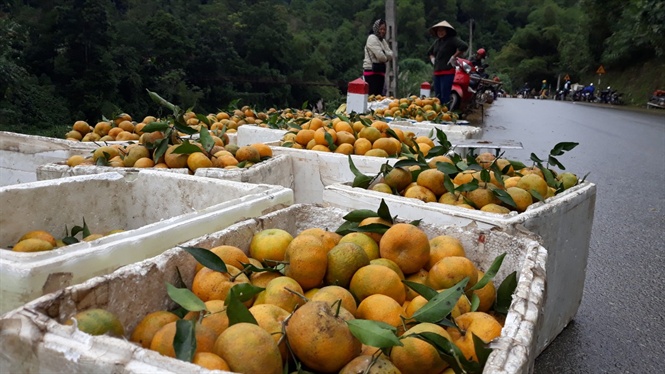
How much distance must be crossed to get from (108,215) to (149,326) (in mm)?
1377

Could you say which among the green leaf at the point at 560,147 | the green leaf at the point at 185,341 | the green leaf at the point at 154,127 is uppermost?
the green leaf at the point at 154,127

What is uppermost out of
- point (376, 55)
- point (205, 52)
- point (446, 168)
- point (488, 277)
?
point (205, 52)

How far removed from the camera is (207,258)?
156cm

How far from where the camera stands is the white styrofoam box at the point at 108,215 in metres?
1.47

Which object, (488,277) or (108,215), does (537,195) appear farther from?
(108,215)

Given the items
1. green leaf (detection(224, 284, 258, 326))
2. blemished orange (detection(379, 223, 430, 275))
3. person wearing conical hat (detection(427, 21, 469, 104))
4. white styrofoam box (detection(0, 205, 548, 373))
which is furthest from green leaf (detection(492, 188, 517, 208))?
person wearing conical hat (detection(427, 21, 469, 104))

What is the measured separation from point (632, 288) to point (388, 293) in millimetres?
2502

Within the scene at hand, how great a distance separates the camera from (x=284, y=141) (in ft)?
13.7

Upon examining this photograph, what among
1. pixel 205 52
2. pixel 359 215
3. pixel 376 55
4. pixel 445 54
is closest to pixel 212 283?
pixel 359 215

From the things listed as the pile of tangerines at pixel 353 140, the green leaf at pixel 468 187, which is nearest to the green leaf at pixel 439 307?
the green leaf at pixel 468 187

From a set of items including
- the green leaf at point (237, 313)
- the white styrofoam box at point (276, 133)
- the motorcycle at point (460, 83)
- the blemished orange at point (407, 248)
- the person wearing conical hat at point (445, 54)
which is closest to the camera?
the green leaf at point (237, 313)

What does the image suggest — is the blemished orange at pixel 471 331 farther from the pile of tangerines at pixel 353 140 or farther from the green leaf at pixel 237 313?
the pile of tangerines at pixel 353 140

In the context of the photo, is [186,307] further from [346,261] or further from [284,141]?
[284,141]

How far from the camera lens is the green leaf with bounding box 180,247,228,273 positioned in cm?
155
